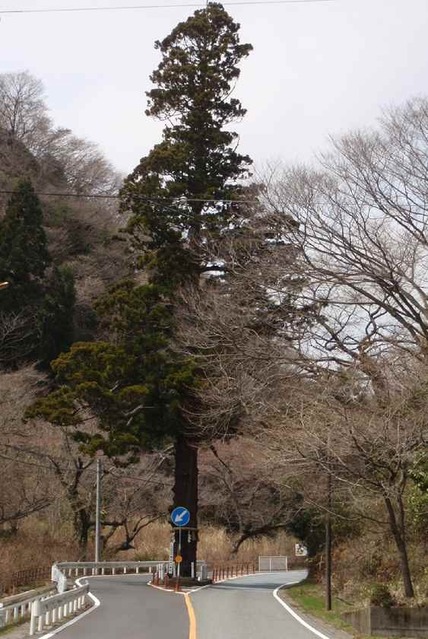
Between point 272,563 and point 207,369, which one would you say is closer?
point 207,369

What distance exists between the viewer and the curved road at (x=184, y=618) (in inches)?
725

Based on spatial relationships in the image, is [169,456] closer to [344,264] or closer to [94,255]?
[94,255]

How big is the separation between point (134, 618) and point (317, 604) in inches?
317

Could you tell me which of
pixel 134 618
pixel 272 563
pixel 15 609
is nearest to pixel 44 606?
pixel 15 609

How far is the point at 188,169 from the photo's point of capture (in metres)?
39.0

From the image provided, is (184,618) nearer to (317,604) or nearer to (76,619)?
(76,619)

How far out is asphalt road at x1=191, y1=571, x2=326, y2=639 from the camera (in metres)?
18.5

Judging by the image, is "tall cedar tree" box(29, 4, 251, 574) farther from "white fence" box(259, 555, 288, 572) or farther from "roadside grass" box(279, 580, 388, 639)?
"white fence" box(259, 555, 288, 572)

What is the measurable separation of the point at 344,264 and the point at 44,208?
132 feet

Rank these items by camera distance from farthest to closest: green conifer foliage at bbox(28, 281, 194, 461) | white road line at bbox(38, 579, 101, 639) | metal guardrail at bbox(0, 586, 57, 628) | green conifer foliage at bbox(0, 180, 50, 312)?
green conifer foliage at bbox(0, 180, 50, 312) → green conifer foliage at bbox(28, 281, 194, 461) → metal guardrail at bbox(0, 586, 57, 628) → white road line at bbox(38, 579, 101, 639)

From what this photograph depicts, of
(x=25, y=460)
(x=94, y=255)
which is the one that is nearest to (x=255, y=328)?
(x=25, y=460)

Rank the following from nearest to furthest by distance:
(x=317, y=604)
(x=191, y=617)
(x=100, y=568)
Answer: (x=191, y=617), (x=317, y=604), (x=100, y=568)

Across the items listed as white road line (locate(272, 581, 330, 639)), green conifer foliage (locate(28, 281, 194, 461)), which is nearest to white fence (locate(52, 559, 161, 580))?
green conifer foliage (locate(28, 281, 194, 461))

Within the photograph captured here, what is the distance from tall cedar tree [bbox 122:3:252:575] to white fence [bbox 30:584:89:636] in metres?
12.5
